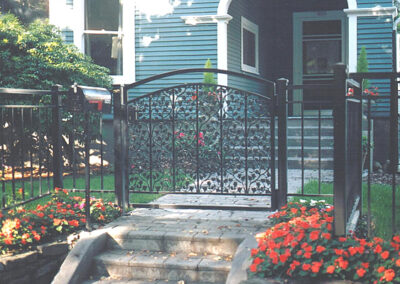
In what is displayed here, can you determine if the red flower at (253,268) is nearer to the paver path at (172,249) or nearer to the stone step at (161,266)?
the paver path at (172,249)

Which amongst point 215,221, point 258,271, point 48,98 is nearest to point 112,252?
point 215,221

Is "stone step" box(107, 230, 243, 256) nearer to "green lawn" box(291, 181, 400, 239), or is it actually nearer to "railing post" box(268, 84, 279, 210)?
"railing post" box(268, 84, 279, 210)

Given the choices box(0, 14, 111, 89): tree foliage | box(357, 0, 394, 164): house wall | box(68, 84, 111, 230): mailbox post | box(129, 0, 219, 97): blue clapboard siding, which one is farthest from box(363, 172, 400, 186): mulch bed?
box(0, 14, 111, 89): tree foliage

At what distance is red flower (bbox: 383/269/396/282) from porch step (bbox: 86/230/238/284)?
50.1 inches

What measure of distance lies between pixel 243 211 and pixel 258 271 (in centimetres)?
196

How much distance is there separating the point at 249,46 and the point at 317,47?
5.55ft

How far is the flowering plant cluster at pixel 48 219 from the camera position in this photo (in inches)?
161

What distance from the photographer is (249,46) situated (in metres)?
11.9

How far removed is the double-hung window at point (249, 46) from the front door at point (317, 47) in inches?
38.3

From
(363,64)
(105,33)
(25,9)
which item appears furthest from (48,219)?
(25,9)

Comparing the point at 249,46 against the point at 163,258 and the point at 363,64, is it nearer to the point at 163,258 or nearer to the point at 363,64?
the point at 363,64

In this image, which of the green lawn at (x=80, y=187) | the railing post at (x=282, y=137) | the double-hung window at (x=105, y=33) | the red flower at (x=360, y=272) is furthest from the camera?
the double-hung window at (x=105, y=33)

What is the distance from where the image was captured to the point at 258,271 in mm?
3457

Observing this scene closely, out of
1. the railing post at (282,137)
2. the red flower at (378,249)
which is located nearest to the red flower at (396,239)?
the red flower at (378,249)
